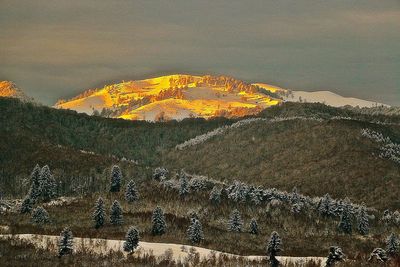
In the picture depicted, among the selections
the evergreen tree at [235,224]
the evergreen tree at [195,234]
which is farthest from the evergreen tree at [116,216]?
the evergreen tree at [235,224]

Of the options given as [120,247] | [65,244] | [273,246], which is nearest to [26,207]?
[120,247]

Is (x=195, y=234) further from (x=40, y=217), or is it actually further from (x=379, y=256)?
(x=379, y=256)

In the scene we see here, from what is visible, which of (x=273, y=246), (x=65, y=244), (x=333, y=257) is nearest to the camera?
(x=333, y=257)

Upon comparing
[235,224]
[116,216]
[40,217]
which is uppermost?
[116,216]

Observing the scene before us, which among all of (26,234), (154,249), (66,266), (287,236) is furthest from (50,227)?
(287,236)

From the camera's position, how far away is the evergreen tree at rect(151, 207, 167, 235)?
16662 cm

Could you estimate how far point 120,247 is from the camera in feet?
456

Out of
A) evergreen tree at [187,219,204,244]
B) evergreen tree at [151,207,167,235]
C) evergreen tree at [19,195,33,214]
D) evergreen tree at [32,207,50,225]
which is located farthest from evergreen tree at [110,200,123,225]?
evergreen tree at [19,195,33,214]

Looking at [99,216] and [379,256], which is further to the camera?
[99,216]

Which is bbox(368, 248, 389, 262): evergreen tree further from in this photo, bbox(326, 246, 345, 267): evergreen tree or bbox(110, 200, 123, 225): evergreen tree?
bbox(110, 200, 123, 225): evergreen tree

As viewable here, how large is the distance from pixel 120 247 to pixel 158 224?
29136 mm

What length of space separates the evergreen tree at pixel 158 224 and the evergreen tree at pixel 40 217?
27.4m

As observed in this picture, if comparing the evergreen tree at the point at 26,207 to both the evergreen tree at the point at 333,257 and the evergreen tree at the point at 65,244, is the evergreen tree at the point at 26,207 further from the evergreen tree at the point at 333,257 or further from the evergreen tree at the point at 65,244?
the evergreen tree at the point at 333,257

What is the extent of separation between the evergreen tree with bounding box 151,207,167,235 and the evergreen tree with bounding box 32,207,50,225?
90.0 ft
